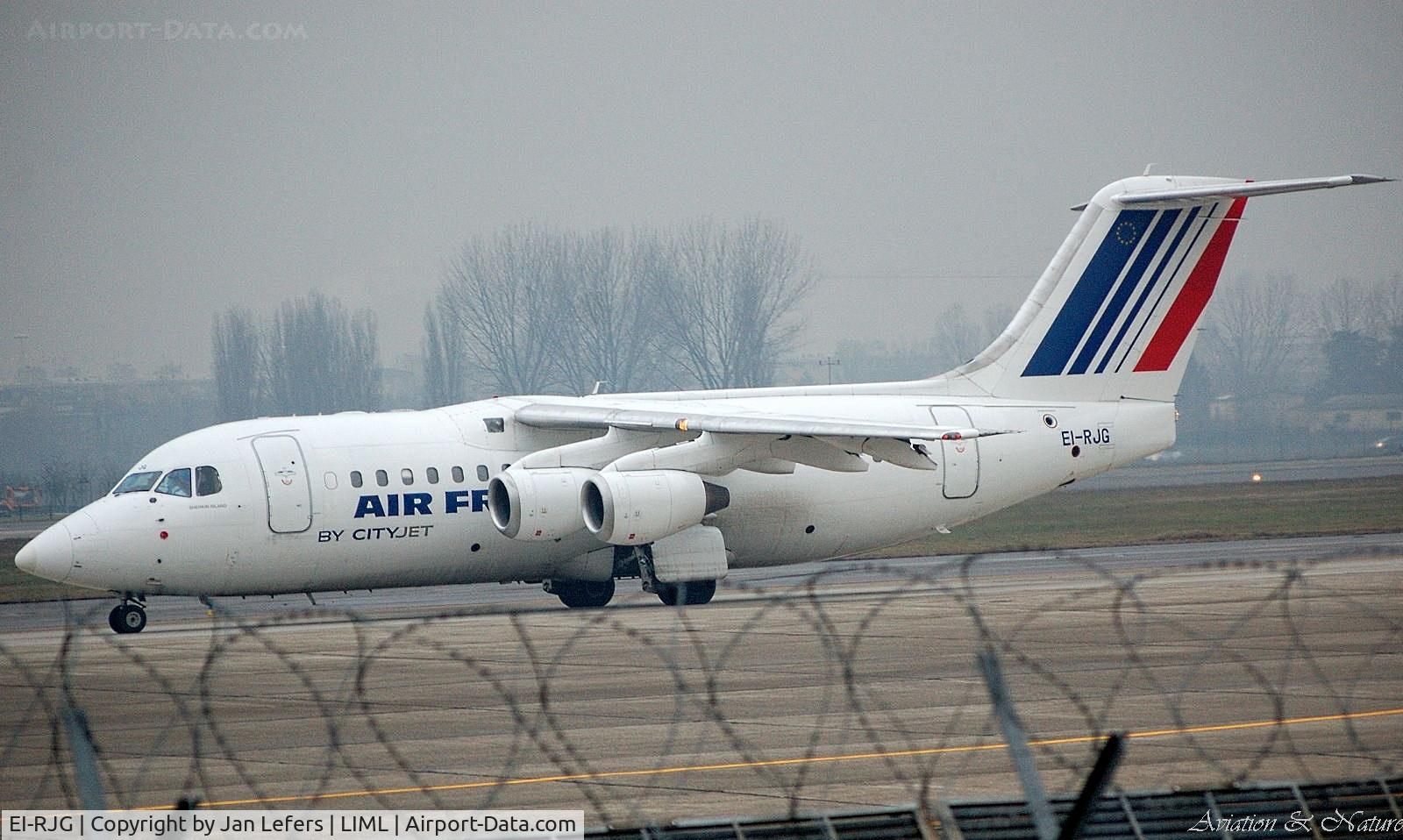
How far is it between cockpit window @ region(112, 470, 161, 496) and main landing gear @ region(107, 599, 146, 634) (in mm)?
1514

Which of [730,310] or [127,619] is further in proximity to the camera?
[730,310]

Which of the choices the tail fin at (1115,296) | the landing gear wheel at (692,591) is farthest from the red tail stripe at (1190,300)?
the landing gear wheel at (692,591)

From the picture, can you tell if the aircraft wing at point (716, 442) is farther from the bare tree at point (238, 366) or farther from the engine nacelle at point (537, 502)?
the bare tree at point (238, 366)

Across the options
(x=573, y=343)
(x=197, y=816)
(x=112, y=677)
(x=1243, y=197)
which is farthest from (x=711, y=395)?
(x=573, y=343)

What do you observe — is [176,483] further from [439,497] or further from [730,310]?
[730,310]

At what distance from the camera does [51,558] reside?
20.8 meters

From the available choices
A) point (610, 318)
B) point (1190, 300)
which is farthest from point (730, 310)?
point (1190, 300)

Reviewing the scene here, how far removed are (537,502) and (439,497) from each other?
143cm

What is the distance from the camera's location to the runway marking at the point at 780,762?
10.5 metres

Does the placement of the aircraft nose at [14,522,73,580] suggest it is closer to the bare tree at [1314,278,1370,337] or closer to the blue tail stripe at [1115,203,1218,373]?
the blue tail stripe at [1115,203,1218,373]

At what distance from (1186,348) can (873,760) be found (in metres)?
17.6

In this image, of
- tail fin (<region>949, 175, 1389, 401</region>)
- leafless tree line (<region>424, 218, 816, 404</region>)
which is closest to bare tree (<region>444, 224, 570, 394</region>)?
leafless tree line (<region>424, 218, 816, 404</region>)

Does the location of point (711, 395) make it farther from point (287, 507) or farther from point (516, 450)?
point (287, 507)

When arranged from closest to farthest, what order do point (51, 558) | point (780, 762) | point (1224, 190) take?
point (780, 762) < point (51, 558) < point (1224, 190)
